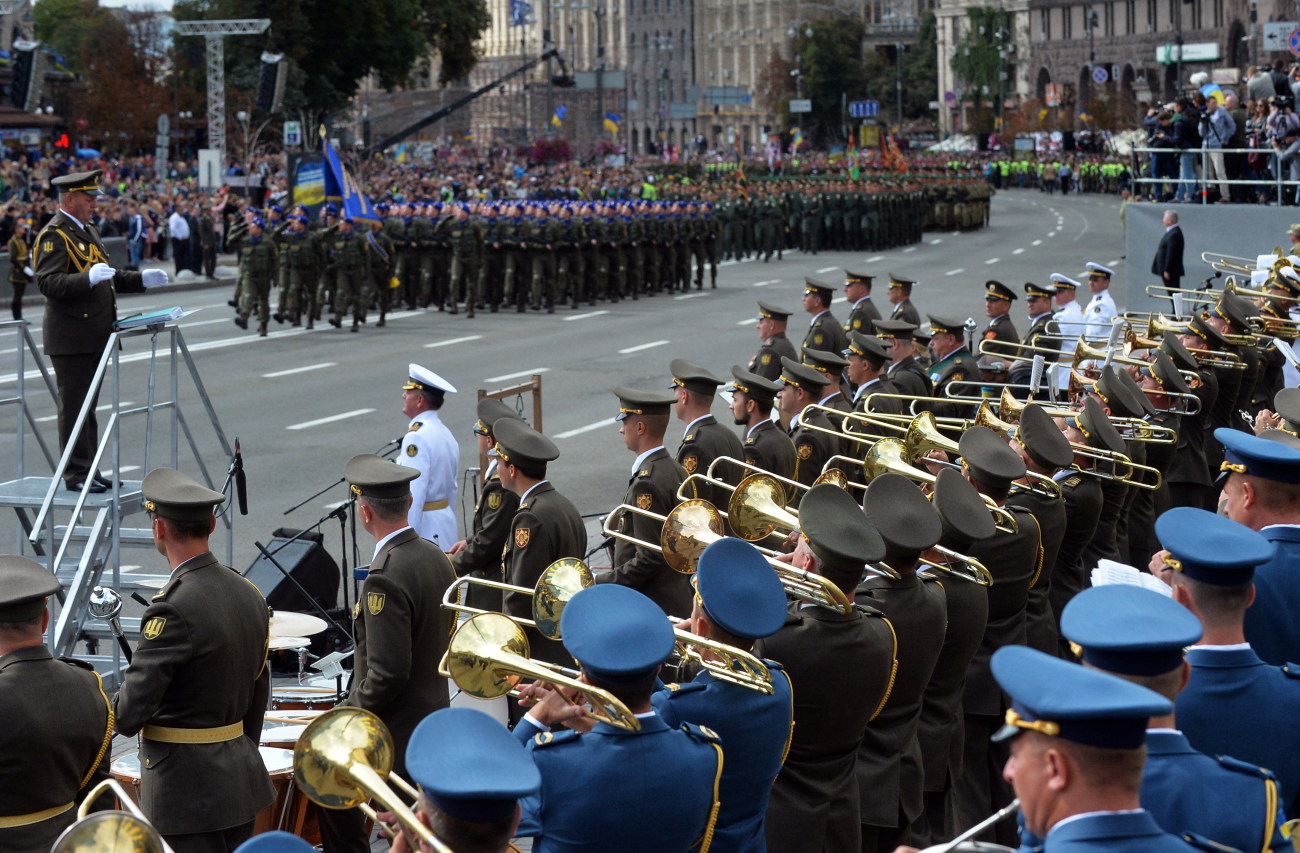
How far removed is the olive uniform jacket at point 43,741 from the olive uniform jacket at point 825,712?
6.61 ft

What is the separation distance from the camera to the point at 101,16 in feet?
304

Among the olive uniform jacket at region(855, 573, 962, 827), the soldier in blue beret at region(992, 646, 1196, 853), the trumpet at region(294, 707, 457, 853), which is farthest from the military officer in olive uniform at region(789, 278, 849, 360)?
the soldier in blue beret at region(992, 646, 1196, 853)

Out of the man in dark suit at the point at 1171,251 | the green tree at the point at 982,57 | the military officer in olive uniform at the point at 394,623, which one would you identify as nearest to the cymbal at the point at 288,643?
the military officer in olive uniform at the point at 394,623

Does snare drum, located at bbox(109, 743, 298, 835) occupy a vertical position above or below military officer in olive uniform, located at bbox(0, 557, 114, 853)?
below

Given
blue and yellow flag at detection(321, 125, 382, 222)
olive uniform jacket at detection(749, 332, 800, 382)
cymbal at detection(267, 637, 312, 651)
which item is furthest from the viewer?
blue and yellow flag at detection(321, 125, 382, 222)

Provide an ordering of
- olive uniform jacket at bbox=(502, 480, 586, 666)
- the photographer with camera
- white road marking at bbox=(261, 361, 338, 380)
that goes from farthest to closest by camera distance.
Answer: the photographer with camera, white road marking at bbox=(261, 361, 338, 380), olive uniform jacket at bbox=(502, 480, 586, 666)

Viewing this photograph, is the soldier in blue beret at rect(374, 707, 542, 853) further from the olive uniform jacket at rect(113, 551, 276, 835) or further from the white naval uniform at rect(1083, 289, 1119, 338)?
the white naval uniform at rect(1083, 289, 1119, 338)

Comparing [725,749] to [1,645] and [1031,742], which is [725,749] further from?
[1,645]

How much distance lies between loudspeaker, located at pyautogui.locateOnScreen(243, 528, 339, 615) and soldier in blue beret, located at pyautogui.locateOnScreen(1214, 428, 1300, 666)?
196 inches

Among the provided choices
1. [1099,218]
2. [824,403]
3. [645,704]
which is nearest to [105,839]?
[645,704]

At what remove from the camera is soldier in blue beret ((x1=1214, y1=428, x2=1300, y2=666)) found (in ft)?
16.2

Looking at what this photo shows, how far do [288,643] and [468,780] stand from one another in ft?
14.5

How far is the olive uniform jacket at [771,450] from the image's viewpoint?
28.4 ft

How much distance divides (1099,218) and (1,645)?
55.8 metres
